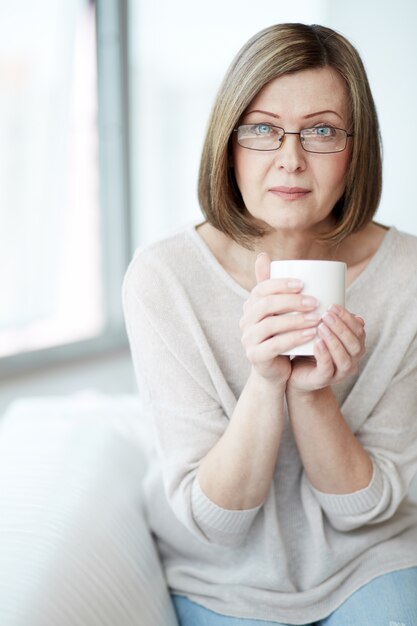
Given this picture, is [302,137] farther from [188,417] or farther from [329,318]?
[188,417]

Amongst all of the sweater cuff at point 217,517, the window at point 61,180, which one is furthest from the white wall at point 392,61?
the window at point 61,180

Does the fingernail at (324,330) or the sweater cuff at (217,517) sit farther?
the sweater cuff at (217,517)

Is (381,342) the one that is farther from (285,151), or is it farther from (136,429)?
(136,429)

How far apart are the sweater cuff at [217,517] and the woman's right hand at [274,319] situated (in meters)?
0.26

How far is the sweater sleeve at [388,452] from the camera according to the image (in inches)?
40.0

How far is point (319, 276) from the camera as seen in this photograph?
0.77 metres

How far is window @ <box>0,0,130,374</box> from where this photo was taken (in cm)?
227

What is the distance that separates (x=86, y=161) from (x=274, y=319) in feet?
6.40

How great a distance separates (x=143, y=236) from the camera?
2676 millimetres

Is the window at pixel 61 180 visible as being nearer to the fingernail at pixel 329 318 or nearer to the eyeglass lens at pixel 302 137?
Answer: the eyeglass lens at pixel 302 137

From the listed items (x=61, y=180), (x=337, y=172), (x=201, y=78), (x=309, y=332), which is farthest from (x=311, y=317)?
(x=61, y=180)

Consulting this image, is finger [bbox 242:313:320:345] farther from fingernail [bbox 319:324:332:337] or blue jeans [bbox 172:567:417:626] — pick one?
blue jeans [bbox 172:567:417:626]

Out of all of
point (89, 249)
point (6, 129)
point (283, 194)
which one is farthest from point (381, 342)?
point (89, 249)

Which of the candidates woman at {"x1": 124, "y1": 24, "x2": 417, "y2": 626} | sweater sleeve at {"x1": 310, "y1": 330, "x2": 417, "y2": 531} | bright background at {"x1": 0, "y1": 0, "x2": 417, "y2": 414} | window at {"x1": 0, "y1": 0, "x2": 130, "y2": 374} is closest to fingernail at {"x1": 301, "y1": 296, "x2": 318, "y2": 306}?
woman at {"x1": 124, "y1": 24, "x2": 417, "y2": 626}
